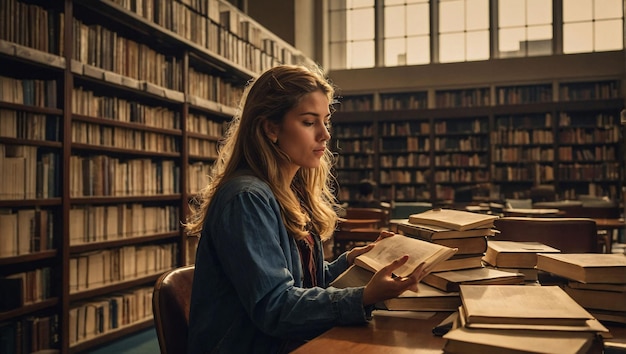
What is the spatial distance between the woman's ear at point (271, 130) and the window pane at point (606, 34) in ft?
32.9

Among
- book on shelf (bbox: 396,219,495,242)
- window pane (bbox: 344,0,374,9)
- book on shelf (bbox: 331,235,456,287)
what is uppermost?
window pane (bbox: 344,0,374,9)

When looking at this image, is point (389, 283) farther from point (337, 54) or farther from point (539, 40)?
point (337, 54)

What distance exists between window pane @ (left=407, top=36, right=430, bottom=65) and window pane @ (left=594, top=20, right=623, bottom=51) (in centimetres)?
306

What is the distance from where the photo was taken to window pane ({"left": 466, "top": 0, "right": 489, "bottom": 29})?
10086mm

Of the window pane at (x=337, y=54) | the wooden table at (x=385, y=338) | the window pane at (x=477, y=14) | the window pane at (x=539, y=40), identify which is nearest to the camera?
the wooden table at (x=385, y=338)

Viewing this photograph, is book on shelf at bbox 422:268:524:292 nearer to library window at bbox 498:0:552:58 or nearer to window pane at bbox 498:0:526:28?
library window at bbox 498:0:552:58

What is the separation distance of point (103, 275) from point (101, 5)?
5.84 ft

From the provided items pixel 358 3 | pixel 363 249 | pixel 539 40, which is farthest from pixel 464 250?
pixel 358 3

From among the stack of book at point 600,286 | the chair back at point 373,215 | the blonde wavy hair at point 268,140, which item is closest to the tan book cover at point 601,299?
the stack of book at point 600,286

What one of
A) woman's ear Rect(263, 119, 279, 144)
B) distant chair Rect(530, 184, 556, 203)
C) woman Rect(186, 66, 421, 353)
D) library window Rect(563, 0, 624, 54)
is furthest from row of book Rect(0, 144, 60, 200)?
library window Rect(563, 0, 624, 54)

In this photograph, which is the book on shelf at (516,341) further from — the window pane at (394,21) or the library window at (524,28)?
the window pane at (394,21)

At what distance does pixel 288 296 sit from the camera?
3.47 feet

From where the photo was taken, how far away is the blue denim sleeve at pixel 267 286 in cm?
104

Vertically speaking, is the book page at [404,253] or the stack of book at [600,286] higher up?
the book page at [404,253]
